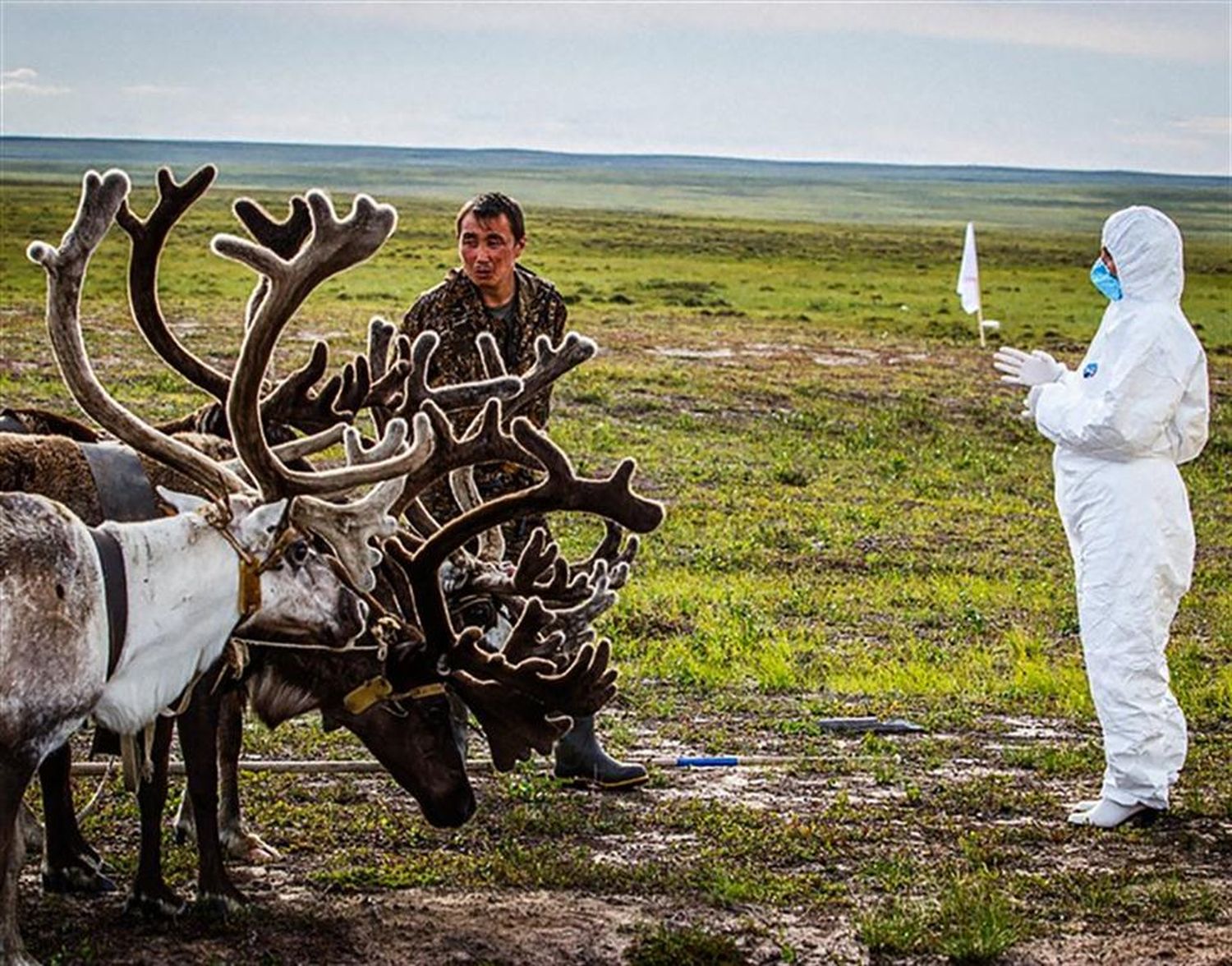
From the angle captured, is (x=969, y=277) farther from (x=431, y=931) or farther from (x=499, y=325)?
(x=431, y=931)

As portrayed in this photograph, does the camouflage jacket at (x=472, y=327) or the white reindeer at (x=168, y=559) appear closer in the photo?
the white reindeer at (x=168, y=559)

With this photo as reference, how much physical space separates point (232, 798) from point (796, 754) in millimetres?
3072


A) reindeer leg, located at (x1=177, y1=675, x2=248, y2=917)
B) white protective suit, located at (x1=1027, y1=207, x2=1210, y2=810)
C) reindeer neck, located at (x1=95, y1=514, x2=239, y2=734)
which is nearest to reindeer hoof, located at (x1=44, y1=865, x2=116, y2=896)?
reindeer leg, located at (x1=177, y1=675, x2=248, y2=917)

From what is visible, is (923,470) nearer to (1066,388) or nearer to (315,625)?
(1066,388)

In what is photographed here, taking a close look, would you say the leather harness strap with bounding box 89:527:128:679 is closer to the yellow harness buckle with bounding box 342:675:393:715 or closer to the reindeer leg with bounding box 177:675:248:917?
the reindeer leg with bounding box 177:675:248:917

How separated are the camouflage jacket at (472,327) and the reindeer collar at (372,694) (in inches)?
74.7

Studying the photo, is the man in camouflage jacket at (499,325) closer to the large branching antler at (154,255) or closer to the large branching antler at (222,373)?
the large branching antler at (222,373)

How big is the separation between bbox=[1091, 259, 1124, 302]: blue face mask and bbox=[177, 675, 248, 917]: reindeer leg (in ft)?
13.8

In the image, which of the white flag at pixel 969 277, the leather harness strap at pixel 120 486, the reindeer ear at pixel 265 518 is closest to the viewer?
the reindeer ear at pixel 265 518

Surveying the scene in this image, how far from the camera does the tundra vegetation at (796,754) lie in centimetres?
694

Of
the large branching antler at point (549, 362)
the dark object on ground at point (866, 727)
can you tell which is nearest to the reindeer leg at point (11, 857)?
the large branching antler at point (549, 362)

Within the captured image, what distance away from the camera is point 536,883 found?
743 centimetres

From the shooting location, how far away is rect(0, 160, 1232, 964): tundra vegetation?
694 cm

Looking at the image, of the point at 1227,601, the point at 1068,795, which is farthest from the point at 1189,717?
the point at 1227,601
